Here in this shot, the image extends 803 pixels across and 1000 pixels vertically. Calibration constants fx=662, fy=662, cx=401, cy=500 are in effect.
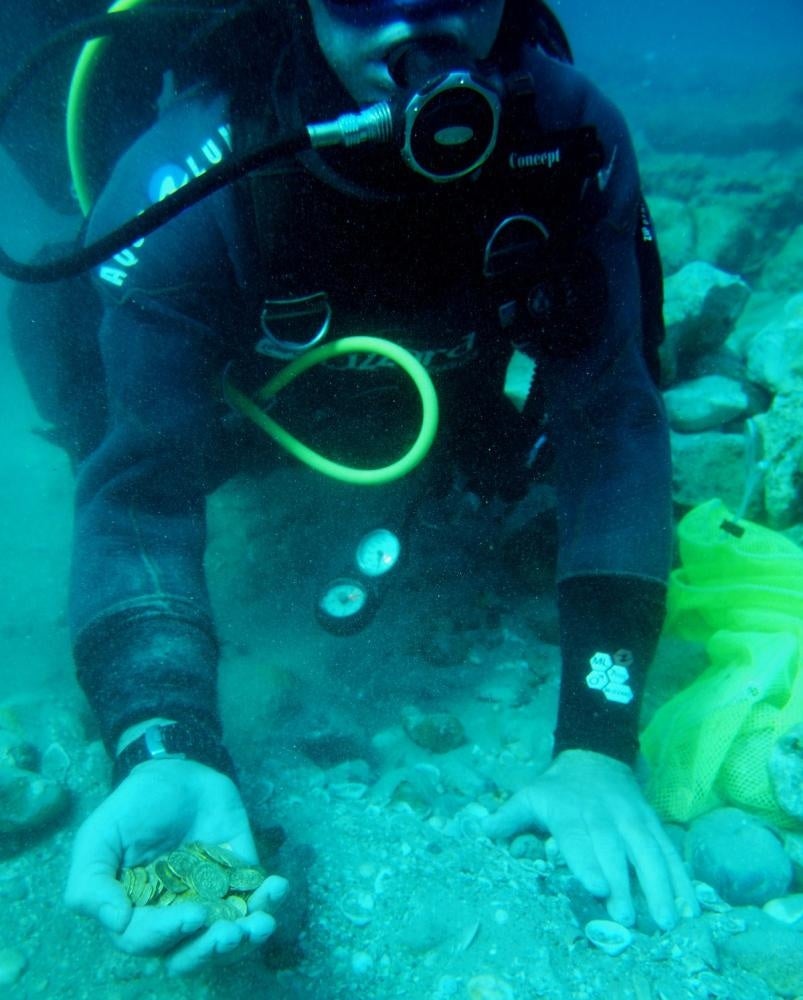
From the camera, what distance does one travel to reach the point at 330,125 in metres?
1.70

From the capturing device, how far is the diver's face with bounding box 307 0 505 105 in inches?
72.8

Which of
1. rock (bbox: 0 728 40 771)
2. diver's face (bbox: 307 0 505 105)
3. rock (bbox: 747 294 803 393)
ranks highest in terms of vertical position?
diver's face (bbox: 307 0 505 105)

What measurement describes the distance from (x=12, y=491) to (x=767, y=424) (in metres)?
8.60

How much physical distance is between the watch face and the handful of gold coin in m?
1.55

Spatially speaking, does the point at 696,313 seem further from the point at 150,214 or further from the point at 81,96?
the point at 150,214

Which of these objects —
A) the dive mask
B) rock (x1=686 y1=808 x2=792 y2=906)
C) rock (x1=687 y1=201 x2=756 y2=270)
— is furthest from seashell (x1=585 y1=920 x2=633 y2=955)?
rock (x1=687 y1=201 x2=756 y2=270)

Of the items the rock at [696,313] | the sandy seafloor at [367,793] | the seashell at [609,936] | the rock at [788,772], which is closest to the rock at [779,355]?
the rock at [696,313]

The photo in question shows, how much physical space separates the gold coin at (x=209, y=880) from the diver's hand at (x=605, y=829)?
0.91 meters

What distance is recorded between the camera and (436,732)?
A: 9.04ft

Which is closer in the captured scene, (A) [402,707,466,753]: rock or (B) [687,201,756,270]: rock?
(A) [402,707,466,753]: rock

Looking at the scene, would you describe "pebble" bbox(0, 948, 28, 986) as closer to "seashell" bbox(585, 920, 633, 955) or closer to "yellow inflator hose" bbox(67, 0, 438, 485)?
"seashell" bbox(585, 920, 633, 955)

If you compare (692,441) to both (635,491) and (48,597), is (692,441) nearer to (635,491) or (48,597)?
(635,491)

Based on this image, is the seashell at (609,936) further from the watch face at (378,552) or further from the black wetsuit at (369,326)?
the watch face at (378,552)

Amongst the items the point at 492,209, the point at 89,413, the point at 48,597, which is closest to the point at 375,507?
the point at 89,413
